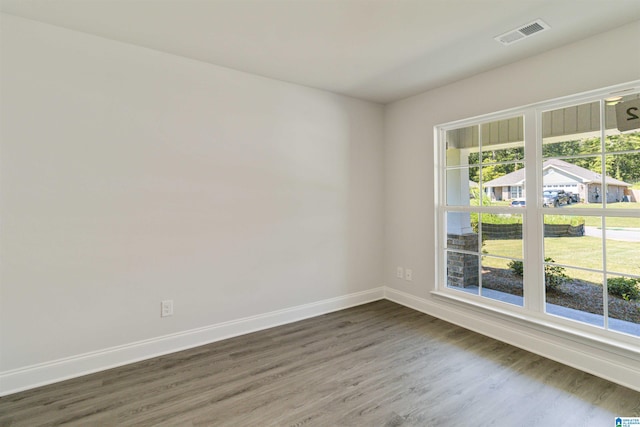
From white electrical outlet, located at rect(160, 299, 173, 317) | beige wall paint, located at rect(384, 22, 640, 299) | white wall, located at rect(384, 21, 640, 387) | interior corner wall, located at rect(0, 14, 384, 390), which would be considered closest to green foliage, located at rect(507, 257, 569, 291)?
white wall, located at rect(384, 21, 640, 387)

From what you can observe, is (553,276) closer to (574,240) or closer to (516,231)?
(574,240)

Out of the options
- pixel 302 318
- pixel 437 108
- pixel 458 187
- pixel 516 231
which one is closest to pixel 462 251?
pixel 516 231

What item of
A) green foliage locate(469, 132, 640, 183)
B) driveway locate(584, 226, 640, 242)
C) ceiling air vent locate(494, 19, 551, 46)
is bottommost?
driveway locate(584, 226, 640, 242)

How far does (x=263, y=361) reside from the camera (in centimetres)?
245

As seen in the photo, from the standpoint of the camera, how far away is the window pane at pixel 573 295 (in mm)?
2363

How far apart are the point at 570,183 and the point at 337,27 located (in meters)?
2.23

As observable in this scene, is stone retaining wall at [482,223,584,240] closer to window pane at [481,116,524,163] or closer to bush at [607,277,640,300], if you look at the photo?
bush at [607,277,640,300]

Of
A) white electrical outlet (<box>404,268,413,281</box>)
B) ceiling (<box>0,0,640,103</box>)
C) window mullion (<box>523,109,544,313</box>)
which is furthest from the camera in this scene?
white electrical outlet (<box>404,268,413,281</box>)

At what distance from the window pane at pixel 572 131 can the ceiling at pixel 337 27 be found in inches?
21.3

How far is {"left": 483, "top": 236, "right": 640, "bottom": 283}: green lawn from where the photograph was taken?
2.21 m

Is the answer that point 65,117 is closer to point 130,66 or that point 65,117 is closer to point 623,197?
point 130,66

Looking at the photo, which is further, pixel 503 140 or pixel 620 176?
pixel 503 140

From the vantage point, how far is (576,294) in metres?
2.48

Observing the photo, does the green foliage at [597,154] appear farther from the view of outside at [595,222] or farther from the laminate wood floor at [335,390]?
the laminate wood floor at [335,390]
